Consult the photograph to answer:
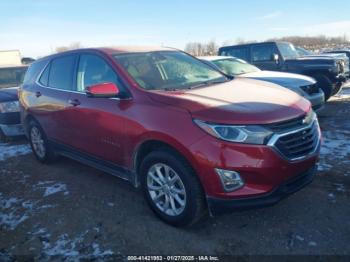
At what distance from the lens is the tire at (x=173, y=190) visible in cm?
313

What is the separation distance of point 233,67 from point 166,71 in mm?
5159

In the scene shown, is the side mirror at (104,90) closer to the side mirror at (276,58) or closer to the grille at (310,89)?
the grille at (310,89)

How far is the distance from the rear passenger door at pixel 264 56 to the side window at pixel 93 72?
23.3ft

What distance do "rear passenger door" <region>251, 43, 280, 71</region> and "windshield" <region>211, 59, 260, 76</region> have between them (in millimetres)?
1497

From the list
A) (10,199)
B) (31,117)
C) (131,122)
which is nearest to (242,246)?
(131,122)

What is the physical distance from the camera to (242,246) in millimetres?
3109

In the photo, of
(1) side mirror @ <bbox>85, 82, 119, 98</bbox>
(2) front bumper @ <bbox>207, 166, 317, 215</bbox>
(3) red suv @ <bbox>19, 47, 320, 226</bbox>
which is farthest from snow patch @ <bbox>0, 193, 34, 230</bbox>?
(2) front bumper @ <bbox>207, 166, 317, 215</bbox>

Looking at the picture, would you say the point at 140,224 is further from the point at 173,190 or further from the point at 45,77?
the point at 45,77

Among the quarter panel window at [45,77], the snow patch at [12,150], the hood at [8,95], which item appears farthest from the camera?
the hood at [8,95]

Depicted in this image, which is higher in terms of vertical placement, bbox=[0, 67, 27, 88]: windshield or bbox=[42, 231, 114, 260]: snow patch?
bbox=[0, 67, 27, 88]: windshield

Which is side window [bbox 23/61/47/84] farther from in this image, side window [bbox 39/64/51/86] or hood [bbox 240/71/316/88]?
hood [bbox 240/71/316/88]

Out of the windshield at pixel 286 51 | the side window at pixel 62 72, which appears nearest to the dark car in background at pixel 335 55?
the windshield at pixel 286 51

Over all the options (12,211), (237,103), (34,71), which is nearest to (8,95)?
(34,71)

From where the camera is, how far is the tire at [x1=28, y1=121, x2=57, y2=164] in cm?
550
